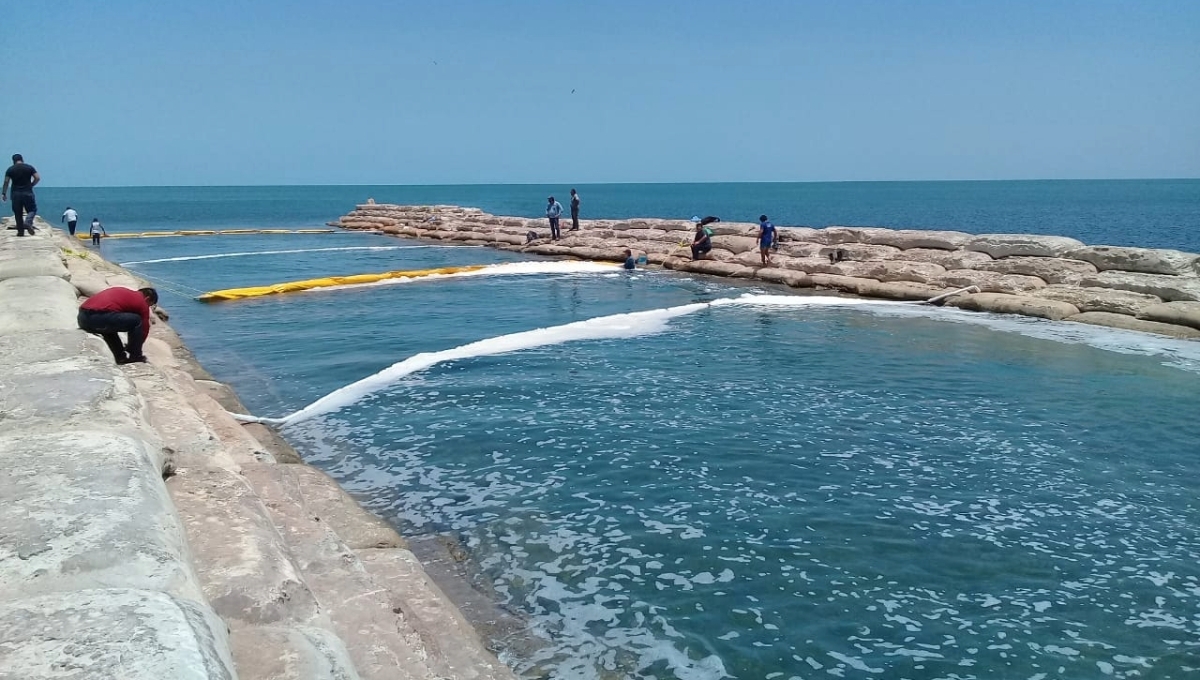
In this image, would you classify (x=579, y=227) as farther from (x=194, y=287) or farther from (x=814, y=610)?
(x=814, y=610)

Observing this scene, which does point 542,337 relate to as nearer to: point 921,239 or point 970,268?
point 970,268

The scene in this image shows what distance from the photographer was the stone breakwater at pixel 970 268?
1698 cm

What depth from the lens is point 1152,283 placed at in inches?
679

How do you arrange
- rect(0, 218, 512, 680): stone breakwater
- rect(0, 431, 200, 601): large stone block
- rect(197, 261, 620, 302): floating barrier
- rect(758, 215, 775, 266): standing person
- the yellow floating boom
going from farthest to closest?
rect(758, 215, 775, 266): standing person, rect(197, 261, 620, 302): floating barrier, the yellow floating boom, rect(0, 431, 200, 601): large stone block, rect(0, 218, 512, 680): stone breakwater

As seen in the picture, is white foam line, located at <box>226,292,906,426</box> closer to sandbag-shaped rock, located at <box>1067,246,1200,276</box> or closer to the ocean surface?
the ocean surface

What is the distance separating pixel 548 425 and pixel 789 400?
3481mm

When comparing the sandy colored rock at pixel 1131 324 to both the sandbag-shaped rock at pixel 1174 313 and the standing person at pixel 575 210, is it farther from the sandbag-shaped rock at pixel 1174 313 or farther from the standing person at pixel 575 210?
the standing person at pixel 575 210

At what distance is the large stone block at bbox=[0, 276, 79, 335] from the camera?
874 cm

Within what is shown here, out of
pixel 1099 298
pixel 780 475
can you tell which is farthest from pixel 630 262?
pixel 780 475

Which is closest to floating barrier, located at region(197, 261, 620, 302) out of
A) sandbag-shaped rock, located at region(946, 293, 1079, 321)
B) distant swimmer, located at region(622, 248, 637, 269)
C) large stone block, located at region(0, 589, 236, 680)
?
distant swimmer, located at region(622, 248, 637, 269)

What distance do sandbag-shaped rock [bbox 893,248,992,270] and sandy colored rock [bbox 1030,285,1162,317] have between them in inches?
81.7

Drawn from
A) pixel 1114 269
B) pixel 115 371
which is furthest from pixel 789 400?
pixel 1114 269

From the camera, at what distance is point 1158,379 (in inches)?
496

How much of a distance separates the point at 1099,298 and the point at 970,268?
11.5 ft
